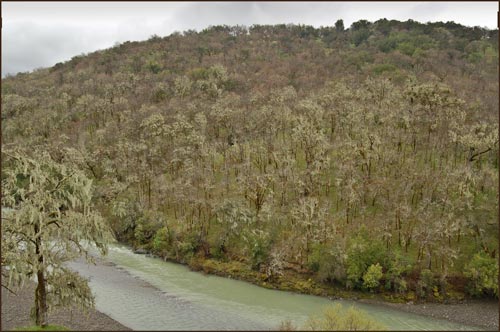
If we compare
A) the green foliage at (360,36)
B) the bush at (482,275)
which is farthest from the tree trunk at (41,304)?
the green foliage at (360,36)

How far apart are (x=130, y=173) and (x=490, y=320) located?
52267mm

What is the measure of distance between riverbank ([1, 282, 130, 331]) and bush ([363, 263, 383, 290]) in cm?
2127

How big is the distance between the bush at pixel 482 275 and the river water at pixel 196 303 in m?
5.10

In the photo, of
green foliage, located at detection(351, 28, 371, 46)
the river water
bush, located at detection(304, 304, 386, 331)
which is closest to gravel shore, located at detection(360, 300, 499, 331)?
the river water

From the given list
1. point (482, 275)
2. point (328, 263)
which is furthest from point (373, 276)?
point (482, 275)

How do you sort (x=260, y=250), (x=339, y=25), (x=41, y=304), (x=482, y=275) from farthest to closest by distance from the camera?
(x=339, y=25), (x=260, y=250), (x=482, y=275), (x=41, y=304)

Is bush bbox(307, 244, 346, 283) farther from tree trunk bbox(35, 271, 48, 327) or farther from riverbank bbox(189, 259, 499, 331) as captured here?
tree trunk bbox(35, 271, 48, 327)

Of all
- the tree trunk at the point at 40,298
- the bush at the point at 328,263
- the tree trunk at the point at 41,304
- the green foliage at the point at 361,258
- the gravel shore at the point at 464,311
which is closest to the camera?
the tree trunk at the point at 40,298

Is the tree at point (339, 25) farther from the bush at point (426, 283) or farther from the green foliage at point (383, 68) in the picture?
the bush at point (426, 283)

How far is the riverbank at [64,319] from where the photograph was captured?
3039 centimetres

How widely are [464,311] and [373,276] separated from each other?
25.9 feet

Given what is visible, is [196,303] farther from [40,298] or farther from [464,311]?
[464,311]

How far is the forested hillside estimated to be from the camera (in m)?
40.4

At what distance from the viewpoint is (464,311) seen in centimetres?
3581
